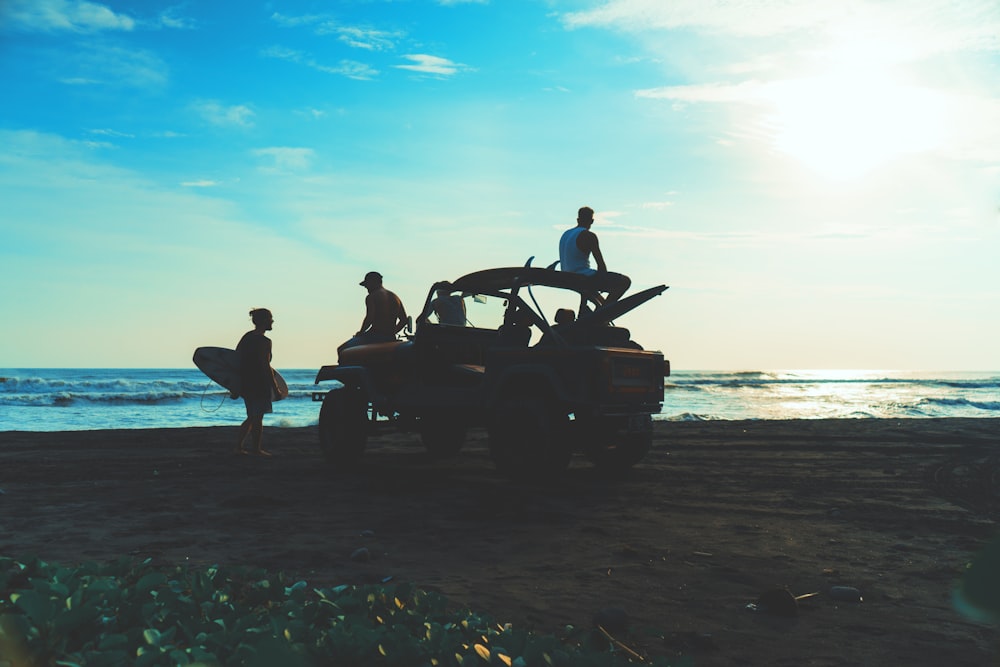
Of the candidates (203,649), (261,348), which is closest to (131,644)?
(203,649)

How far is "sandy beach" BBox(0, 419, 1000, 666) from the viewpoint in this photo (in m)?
3.88

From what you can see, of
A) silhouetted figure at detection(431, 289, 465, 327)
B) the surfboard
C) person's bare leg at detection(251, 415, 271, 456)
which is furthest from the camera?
the surfboard

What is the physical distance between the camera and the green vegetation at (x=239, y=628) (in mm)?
2770

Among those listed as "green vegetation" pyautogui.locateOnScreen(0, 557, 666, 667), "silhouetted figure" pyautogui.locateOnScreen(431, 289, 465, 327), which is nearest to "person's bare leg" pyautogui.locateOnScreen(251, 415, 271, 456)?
"silhouetted figure" pyautogui.locateOnScreen(431, 289, 465, 327)

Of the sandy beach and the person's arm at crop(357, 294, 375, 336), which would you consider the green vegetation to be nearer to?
the sandy beach

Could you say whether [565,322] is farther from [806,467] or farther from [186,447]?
[186,447]

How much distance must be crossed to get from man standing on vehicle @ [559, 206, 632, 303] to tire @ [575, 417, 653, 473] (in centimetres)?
160

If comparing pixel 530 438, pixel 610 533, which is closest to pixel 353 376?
pixel 530 438

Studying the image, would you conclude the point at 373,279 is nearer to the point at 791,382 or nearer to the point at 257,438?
the point at 257,438

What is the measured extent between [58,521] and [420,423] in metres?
4.36

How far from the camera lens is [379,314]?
32.7ft

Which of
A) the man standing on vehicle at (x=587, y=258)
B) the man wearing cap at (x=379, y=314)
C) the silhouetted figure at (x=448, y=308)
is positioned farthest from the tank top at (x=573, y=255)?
the man wearing cap at (x=379, y=314)

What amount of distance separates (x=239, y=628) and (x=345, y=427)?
665 centimetres

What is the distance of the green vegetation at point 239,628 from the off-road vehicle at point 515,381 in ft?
14.6
